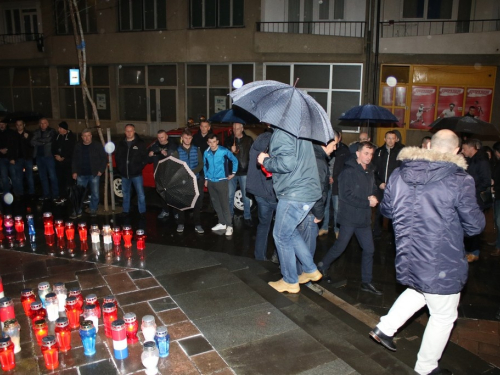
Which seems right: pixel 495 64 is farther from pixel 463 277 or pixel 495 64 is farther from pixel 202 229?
pixel 463 277

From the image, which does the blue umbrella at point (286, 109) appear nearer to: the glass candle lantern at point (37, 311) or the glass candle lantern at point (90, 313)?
the glass candle lantern at point (90, 313)

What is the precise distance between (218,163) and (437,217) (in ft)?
17.4

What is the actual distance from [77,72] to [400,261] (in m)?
9.98

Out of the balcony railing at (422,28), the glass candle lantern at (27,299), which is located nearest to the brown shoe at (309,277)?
the glass candle lantern at (27,299)

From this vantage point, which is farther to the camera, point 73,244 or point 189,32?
point 189,32

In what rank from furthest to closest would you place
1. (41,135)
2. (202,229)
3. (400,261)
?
(41,135) < (202,229) < (400,261)

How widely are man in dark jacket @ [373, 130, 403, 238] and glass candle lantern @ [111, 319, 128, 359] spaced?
230 inches

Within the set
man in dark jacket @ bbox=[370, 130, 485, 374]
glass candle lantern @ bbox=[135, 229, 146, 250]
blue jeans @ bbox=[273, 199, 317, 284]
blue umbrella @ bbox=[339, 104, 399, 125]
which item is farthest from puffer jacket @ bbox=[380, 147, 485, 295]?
blue umbrella @ bbox=[339, 104, 399, 125]

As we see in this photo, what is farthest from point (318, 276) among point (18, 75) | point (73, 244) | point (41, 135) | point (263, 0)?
point (18, 75)

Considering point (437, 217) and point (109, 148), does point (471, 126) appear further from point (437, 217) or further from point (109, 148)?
point (109, 148)

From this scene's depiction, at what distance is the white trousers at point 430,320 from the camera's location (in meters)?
3.79

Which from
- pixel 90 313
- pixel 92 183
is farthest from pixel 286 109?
pixel 92 183

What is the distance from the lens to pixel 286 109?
4.45 metres

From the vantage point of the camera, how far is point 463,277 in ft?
12.2
